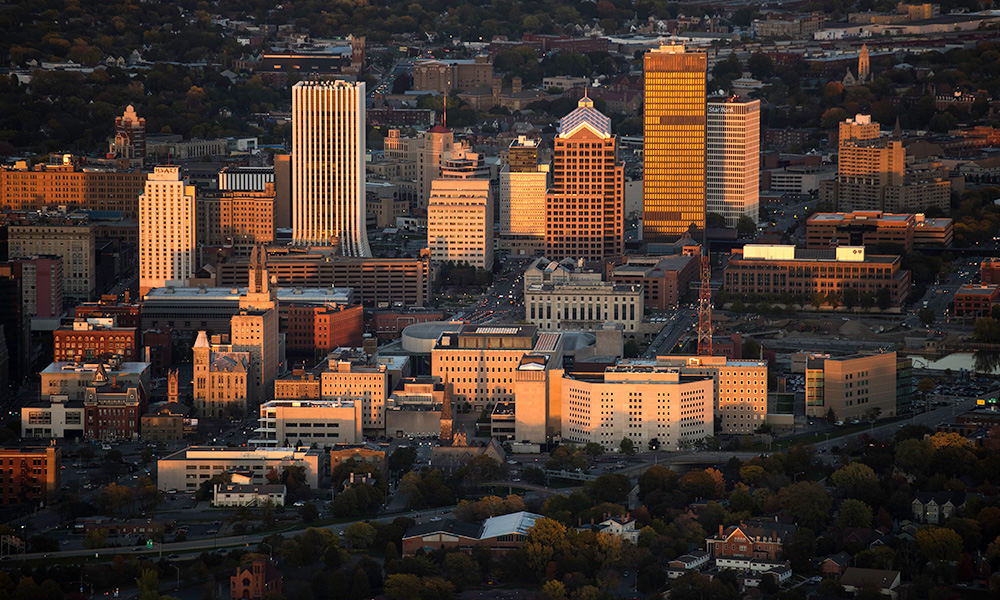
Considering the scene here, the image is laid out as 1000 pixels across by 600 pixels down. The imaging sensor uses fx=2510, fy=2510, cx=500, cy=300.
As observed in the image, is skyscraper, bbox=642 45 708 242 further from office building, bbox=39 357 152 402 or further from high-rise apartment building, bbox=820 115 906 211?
office building, bbox=39 357 152 402

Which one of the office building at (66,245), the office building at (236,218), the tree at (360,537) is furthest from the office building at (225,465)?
the office building at (236,218)

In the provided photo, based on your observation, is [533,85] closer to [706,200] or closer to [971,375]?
[706,200]

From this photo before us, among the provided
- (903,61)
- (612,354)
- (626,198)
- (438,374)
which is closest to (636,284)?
(612,354)

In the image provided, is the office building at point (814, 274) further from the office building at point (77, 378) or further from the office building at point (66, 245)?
the office building at point (77, 378)

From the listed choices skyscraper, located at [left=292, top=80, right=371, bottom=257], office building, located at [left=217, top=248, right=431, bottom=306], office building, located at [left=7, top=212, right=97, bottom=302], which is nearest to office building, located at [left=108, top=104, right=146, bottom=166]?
office building, located at [left=7, top=212, right=97, bottom=302]

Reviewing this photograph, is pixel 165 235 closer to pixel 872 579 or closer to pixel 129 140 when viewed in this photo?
pixel 129 140

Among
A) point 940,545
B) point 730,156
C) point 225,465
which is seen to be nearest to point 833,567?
point 940,545
